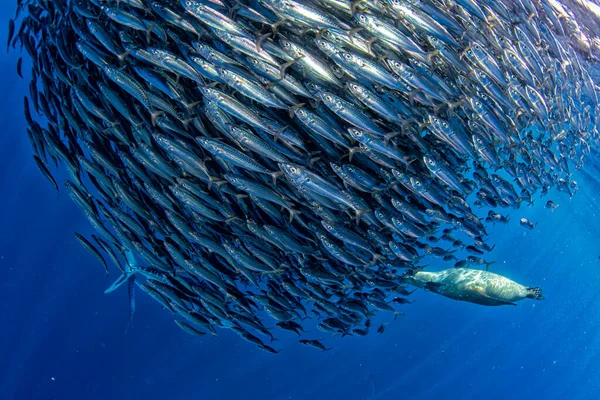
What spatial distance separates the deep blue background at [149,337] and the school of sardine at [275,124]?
1182cm

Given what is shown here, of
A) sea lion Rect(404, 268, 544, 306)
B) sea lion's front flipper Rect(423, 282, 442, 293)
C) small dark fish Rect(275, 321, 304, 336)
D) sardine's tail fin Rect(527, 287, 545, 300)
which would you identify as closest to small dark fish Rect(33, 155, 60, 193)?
small dark fish Rect(275, 321, 304, 336)

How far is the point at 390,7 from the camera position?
3955 millimetres

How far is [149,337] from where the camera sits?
19562 millimetres

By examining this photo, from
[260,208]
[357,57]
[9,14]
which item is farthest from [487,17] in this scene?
[9,14]

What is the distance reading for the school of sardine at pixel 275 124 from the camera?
3.76 m

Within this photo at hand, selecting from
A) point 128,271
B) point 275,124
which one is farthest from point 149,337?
point 275,124

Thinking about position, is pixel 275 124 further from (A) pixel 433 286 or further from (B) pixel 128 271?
(A) pixel 433 286

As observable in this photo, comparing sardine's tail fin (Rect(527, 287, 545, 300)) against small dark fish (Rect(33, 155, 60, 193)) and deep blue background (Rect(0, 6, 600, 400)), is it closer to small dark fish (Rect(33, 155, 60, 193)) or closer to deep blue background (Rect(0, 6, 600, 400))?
small dark fish (Rect(33, 155, 60, 193))

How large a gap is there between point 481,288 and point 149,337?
55.3 feet

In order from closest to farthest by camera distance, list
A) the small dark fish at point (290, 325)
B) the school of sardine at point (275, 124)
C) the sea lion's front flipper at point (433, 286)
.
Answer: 1. the school of sardine at point (275, 124)
2. the small dark fish at point (290, 325)
3. the sea lion's front flipper at point (433, 286)

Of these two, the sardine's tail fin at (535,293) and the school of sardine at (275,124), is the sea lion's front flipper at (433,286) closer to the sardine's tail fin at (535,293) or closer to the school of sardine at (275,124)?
the sardine's tail fin at (535,293)

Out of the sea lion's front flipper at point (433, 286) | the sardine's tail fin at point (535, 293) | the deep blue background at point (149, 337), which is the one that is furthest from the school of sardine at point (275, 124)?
the deep blue background at point (149, 337)

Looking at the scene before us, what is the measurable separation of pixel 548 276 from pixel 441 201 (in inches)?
2449

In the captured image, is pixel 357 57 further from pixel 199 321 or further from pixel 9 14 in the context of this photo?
pixel 9 14
